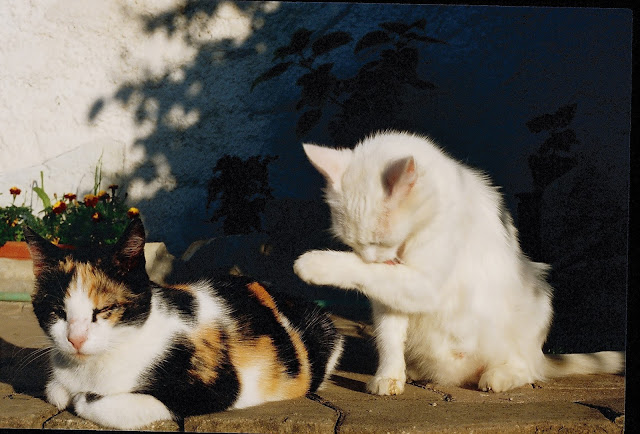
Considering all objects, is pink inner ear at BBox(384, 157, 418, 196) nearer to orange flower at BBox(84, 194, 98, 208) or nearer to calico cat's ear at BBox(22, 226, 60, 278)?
calico cat's ear at BBox(22, 226, 60, 278)

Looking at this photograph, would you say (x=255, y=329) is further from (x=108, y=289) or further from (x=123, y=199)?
(x=123, y=199)

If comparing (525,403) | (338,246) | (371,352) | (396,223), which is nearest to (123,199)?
(338,246)

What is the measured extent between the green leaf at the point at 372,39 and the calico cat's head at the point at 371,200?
5.62 ft

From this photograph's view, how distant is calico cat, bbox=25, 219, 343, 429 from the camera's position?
2.14m

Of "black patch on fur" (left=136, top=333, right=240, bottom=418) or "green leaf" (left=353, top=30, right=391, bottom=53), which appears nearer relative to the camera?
"black patch on fur" (left=136, top=333, right=240, bottom=418)

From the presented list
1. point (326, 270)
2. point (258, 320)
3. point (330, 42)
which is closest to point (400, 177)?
point (326, 270)

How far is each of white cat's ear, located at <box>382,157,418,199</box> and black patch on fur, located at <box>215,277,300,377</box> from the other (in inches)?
28.0

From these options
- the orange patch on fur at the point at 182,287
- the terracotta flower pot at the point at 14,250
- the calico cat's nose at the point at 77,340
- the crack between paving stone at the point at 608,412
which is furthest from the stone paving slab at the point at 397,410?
the terracotta flower pot at the point at 14,250

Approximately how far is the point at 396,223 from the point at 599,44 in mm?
2409

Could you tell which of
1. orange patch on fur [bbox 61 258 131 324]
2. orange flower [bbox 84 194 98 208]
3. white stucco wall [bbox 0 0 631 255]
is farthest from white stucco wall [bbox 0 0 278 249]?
orange patch on fur [bbox 61 258 131 324]

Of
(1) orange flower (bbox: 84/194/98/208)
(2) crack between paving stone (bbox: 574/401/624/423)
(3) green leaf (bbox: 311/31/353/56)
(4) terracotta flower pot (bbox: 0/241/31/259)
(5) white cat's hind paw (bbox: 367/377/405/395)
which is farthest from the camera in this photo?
(4) terracotta flower pot (bbox: 0/241/31/259)

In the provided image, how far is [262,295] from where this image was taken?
2.72 metres

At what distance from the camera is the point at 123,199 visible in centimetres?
489

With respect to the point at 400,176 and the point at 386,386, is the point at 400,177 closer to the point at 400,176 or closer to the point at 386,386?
the point at 400,176
